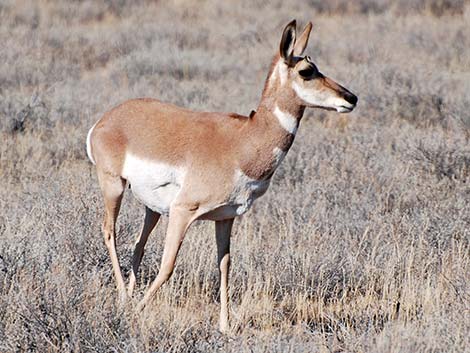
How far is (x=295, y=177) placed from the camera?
8.98 metres

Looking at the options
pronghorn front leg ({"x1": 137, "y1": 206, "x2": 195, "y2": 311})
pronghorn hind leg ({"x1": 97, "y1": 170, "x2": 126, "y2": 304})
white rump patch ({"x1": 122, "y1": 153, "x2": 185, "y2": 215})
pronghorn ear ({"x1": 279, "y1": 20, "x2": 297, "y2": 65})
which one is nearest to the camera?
pronghorn ear ({"x1": 279, "y1": 20, "x2": 297, "y2": 65})

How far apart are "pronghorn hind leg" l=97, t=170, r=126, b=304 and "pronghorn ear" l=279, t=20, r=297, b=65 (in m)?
1.37

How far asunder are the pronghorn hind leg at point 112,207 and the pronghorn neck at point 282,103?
3.64ft

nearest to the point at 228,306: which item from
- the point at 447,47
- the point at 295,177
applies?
the point at 295,177

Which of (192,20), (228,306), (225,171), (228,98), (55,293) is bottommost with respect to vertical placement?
(192,20)

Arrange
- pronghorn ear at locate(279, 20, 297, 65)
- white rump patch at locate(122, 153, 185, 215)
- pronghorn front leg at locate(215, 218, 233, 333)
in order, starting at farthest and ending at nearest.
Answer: pronghorn front leg at locate(215, 218, 233, 333), white rump patch at locate(122, 153, 185, 215), pronghorn ear at locate(279, 20, 297, 65)

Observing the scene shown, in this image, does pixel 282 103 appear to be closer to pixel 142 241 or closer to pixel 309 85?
pixel 309 85

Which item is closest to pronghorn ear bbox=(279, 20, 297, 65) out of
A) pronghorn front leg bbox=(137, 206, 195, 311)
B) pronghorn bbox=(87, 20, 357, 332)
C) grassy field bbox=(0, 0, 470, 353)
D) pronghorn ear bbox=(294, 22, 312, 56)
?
pronghorn bbox=(87, 20, 357, 332)

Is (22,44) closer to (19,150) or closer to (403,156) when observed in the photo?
(19,150)

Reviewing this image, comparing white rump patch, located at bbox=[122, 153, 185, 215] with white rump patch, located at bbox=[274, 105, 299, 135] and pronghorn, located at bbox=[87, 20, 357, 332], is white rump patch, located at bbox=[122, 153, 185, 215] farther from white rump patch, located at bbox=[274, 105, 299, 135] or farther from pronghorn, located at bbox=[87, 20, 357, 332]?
white rump patch, located at bbox=[274, 105, 299, 135]

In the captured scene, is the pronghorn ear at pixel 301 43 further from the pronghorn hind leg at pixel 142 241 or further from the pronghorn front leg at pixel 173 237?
the pronghorn hind leg at pixel 142 241

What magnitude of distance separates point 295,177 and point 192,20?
1202 cm

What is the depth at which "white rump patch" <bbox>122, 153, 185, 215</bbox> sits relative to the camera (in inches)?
212

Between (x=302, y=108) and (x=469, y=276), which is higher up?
(x=302, y=108)
